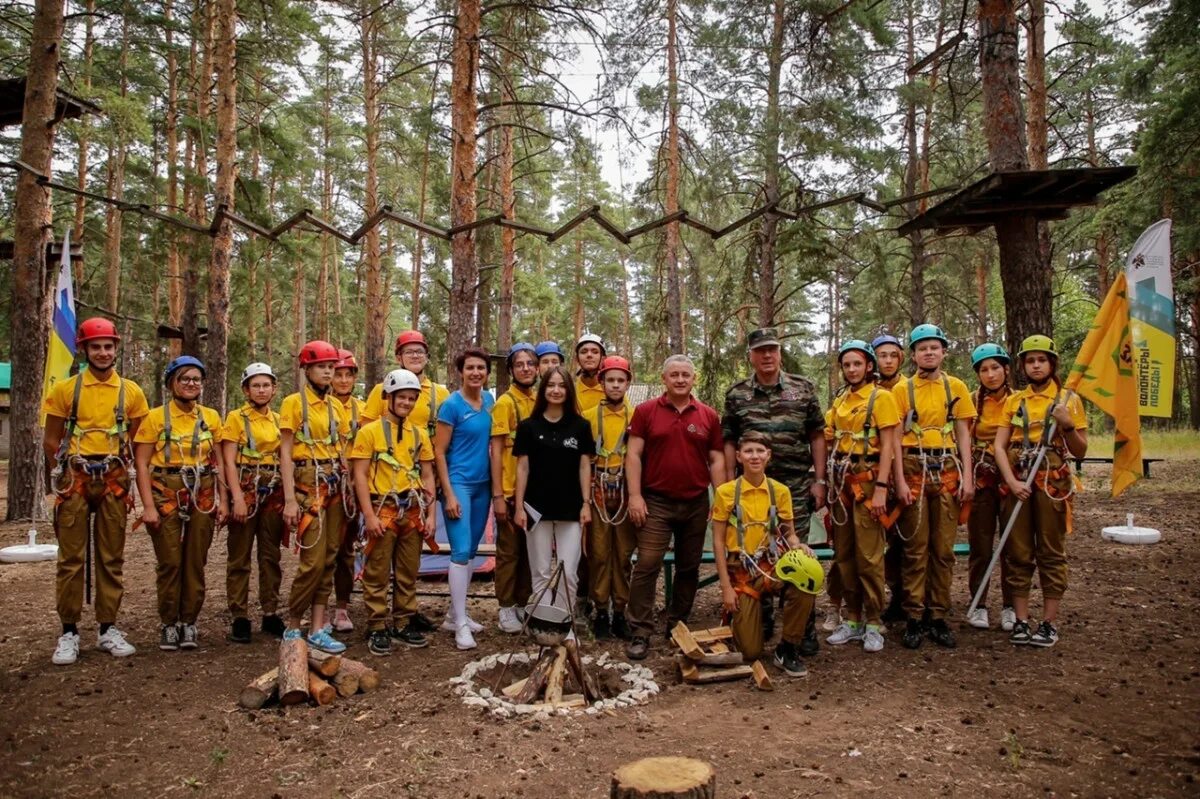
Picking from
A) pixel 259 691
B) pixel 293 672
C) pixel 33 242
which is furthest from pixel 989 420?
pixel 33 242

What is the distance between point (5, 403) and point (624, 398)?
104 ft

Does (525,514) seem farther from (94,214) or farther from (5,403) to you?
(5,403)

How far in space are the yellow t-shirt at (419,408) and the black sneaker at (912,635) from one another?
3.74 metres

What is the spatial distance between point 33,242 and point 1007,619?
11.8m

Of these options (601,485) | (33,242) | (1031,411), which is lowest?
(601,485)

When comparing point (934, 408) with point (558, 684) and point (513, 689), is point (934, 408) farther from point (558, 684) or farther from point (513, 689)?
point (513, 689)

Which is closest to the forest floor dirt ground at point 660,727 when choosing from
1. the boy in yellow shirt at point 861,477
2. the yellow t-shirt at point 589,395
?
the boy in yellow shirt at point 861,477

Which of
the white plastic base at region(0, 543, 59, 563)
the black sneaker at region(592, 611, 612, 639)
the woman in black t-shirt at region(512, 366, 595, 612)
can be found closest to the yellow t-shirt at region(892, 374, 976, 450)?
the woman in black t-shirt at region(512, 366, 595, 612)

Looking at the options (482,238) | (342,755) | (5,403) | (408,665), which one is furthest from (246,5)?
(5,403)

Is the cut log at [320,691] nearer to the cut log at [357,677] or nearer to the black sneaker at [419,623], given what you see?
the cut log at [357,677]

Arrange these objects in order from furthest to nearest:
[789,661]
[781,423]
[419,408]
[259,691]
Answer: [419,408]
[781,423]
[789,661]
[259,691]

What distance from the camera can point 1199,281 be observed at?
17.4 meters

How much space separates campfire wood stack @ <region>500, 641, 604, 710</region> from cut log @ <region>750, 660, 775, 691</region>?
0.97 metres

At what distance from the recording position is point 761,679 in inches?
181
